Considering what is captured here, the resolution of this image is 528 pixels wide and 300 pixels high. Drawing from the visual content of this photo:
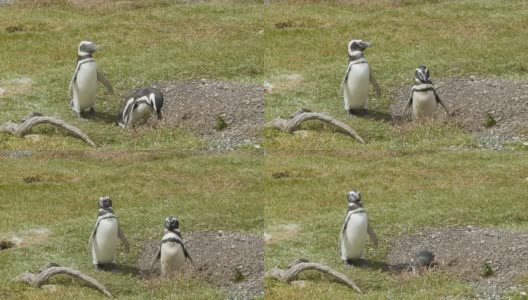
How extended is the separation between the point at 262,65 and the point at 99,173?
348 cm

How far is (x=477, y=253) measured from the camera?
81.5 ft

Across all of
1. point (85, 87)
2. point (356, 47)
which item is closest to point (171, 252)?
point (85, 87)

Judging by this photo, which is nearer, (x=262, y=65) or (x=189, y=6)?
(x=262, y=65)

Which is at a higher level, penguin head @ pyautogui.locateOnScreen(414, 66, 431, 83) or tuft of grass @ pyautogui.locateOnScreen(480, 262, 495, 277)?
penguin head @ pyautogui.locateOnScreen(414, 66, 431, 83)

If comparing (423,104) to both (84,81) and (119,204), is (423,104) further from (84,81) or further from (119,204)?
(84,81)

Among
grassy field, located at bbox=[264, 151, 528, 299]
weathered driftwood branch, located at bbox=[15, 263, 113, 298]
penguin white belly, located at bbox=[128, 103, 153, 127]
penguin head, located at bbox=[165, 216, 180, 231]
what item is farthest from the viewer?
penguin white belly, located at bbox=[128, 103, 153, 127]

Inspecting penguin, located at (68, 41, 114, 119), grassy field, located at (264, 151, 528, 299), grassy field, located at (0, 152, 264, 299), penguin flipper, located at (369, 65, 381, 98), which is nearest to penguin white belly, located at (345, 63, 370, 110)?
penguin flipper, located at (369, 65, 381, 98)

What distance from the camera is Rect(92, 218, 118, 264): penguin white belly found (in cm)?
2483

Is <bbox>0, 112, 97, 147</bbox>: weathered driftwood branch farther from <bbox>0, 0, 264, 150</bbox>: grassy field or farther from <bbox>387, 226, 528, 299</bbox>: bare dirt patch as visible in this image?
<bbox>387, 226, 528, 299</bbox>: bare dirt patch

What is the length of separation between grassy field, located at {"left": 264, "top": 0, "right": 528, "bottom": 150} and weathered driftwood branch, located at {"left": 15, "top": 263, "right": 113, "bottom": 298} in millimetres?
3964

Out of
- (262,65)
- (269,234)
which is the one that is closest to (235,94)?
(262,65)

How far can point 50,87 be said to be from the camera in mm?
27516

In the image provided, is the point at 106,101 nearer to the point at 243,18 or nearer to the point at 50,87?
the point at 50,87

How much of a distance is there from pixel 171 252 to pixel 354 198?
10.3 ft
